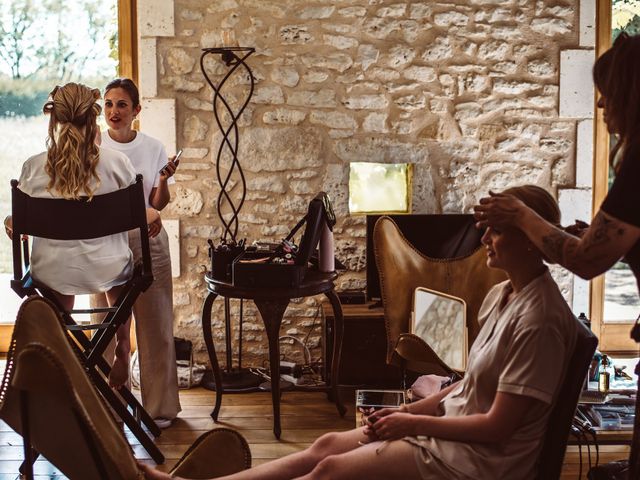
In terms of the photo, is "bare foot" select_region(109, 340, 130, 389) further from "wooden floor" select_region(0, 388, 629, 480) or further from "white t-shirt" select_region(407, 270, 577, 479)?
"white t-shirt" select_region(407, 270, 577, 479)

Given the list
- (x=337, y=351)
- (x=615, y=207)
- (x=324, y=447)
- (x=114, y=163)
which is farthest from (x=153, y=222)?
(x=615, y=207)

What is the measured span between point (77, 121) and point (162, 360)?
4.34ft

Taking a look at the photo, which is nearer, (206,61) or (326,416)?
(326,416)

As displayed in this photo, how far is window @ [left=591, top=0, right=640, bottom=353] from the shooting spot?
5102mm

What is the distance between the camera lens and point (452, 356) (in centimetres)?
351

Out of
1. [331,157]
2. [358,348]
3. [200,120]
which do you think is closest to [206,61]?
[200,120]

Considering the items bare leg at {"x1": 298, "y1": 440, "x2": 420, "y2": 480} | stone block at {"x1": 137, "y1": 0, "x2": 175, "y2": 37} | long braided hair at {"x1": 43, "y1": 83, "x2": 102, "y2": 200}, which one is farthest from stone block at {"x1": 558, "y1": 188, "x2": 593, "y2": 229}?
bare leg at {"x1": 298, "y1": 440, "x2": 420, "y2": 480}

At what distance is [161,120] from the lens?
4809 millimetres

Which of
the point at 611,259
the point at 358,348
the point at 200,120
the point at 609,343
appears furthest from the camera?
the point at 609,343

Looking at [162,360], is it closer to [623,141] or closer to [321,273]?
[321,273]

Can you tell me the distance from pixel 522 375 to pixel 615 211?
0.44 m

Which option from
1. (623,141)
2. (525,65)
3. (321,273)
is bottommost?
(321,273)

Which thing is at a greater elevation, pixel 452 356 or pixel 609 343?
pixel 452 356

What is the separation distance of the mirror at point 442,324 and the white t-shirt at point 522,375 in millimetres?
1431
